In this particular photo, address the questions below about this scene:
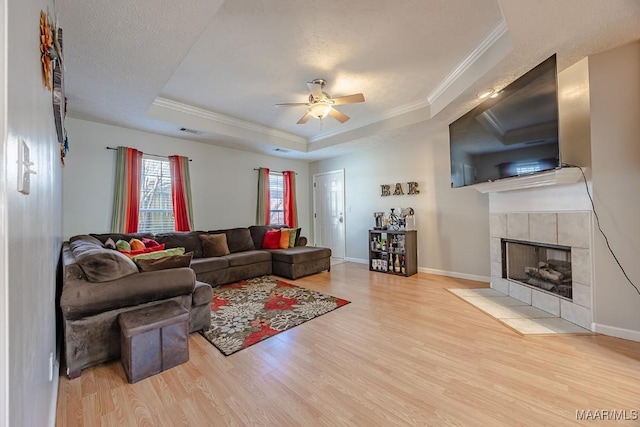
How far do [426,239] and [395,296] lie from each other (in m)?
1.67

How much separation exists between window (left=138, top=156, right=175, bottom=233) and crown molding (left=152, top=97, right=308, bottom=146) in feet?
3.35

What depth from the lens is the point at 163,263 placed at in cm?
216

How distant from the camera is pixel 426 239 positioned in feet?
15.1

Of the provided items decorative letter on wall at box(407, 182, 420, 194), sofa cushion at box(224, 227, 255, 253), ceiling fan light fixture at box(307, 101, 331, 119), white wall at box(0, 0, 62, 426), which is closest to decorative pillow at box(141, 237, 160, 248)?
sofa cushion at box(224, 227, 255, 253)

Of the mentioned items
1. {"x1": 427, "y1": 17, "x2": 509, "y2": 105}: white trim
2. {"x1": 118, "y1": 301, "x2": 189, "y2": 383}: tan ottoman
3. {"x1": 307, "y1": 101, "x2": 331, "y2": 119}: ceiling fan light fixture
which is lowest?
{"x1": 118, "y1": 301, "x2": 189, "y2": 383}: tan ottoman

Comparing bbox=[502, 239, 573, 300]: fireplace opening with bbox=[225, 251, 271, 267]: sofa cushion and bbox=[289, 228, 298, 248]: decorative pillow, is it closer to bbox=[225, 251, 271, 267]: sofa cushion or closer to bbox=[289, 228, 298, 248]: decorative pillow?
bbox=[289, 228, 298, 248]: decorative pillow

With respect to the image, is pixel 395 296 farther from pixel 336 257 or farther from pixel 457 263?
pixel 336 257

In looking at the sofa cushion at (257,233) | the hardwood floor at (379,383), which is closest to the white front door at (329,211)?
the sofa cushion at (257,233)

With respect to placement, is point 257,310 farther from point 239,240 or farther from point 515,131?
point 515,131

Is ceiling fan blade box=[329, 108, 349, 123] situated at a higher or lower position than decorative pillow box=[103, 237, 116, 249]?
higher

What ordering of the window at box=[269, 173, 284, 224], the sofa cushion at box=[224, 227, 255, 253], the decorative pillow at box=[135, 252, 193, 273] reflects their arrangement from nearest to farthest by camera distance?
the decorative pillow at box=[135, 252, 193, 273], the sofa cushion at box=[224, 227, 255, 253], the window at box=[269, 173, 284, 224]

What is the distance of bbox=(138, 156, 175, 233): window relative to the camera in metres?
4.12

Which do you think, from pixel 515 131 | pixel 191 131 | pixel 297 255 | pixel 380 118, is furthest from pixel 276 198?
pixel 515 131

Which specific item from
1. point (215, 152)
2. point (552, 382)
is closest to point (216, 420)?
point (552, 382)
